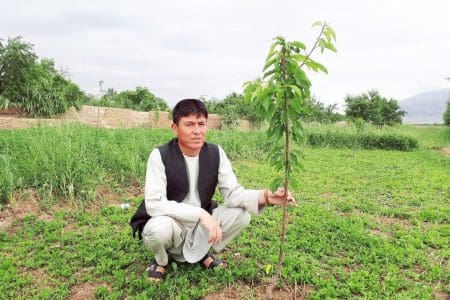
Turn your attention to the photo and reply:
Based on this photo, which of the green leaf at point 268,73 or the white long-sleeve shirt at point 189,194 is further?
the white long-sleeve shirt at point 189,194

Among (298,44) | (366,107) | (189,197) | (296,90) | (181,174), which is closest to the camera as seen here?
(296,90)

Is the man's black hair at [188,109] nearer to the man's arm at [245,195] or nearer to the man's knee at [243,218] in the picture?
the man's arm at [245,195]

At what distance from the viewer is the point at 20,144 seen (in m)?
6.45

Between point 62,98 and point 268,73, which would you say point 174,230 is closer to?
point 268,73

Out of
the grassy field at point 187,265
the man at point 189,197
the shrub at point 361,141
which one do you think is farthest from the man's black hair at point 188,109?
the shrub at point 361,141

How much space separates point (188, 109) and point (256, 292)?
1.45m

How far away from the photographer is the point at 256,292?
2.86 metres

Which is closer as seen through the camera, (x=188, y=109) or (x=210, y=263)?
(x=188, y=109)

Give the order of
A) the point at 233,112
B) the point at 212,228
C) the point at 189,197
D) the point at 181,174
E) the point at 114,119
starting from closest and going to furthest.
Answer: the point at 212,228 → the point at 181,174 → the point at 189,197 → the point at 114,119 → the point at 233,112

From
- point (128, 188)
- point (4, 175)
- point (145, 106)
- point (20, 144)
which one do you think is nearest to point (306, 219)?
point (128, 188)

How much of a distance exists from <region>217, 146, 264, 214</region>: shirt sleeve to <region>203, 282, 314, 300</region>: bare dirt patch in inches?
23.7

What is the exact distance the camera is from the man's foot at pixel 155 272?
294 cm

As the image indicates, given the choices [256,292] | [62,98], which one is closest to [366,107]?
[62,98]

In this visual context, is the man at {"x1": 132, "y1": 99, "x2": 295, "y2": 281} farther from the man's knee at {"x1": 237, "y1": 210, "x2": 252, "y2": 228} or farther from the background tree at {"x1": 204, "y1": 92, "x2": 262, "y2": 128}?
the background tree at {"x1": 204, "y1": 92, "x2": 262, "y2": 128}
